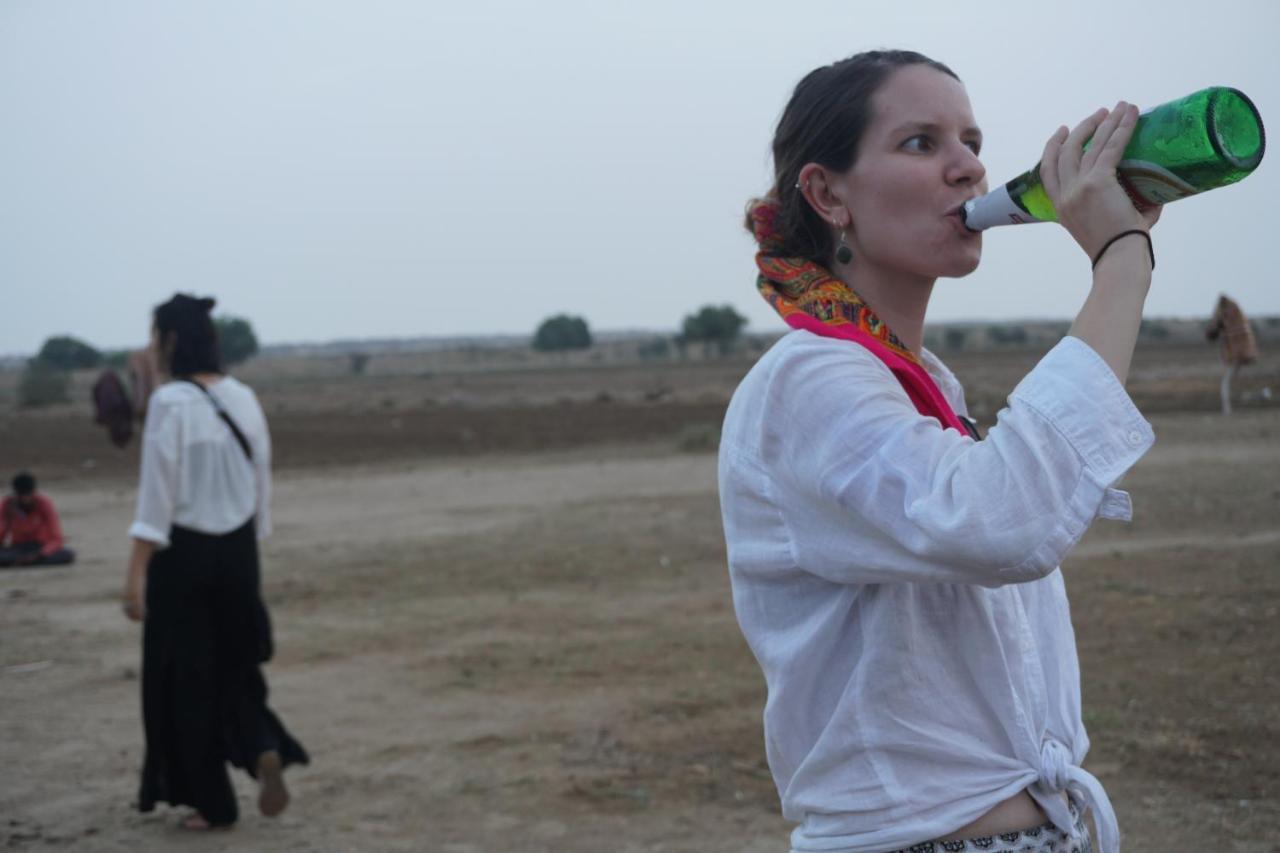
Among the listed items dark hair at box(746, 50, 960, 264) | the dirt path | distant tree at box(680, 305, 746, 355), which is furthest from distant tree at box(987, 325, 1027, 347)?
dark hair at box(746, 50, 960, 264)

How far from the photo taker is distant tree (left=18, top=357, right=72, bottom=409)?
162ft

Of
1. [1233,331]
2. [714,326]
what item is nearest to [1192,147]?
[1233,331]

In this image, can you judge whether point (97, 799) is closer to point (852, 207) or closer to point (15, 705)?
point (15, 705)

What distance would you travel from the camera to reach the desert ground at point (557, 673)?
588 cm

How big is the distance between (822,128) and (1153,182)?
1.50 ft

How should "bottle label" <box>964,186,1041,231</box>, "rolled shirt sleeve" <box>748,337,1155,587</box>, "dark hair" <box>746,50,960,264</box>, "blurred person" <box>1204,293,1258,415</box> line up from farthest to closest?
"blurred person" <box>1204,293,1258,415</box> → "dark hair" <box>746,50,960,264</box> → "bottle label" <box>964,186,1041,231</box> → "rolled shirt sleeve" <box>748,337,1155,587</box>

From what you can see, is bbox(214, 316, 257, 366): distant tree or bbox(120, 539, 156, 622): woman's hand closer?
bbox(120, 539, 156, 622): woman's hand

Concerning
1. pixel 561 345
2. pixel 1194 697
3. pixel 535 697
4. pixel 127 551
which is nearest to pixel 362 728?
pixel 535 697

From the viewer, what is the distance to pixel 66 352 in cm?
6438

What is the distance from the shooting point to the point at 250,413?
19.7 ft

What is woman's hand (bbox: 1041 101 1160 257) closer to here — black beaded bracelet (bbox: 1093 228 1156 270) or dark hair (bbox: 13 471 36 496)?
black beaded bracelet (bbox: 1093 228 1156 270)

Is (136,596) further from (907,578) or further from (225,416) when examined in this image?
(907,578)

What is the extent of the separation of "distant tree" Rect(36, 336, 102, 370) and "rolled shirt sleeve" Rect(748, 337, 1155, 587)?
5931 cm

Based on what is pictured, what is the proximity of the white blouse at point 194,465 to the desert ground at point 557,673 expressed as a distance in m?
1.39
